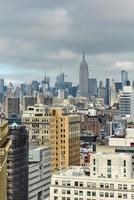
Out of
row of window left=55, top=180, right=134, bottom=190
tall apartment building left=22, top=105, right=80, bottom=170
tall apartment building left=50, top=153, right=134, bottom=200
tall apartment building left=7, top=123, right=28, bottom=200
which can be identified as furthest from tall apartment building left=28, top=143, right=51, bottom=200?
row of window left=55, top=180, right=134, bottom=190

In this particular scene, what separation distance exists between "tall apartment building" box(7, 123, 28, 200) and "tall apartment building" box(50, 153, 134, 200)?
31211mm

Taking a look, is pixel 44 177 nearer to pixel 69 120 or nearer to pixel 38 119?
pixel 69 120

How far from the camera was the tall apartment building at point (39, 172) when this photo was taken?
118312 millimetres

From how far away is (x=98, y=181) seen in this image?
72.1 meters

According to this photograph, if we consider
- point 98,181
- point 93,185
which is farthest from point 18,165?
point 98,181

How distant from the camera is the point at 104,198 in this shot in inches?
2815

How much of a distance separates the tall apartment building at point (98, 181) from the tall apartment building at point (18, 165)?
1229 inches

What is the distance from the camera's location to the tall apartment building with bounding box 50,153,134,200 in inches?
2815

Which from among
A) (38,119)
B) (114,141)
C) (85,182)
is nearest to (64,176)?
(85,182)

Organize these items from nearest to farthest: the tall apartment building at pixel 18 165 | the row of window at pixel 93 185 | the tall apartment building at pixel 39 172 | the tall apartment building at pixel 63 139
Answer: the row of window at pixel 93 185, the tall apartment building at pixel 18 165, the tall apartment building at pixel 39 172, the tall apartment building at pixel 63 139

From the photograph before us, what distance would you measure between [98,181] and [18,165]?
3967cm

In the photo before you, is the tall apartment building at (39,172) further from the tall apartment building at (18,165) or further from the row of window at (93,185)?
the row of window at (93,185)

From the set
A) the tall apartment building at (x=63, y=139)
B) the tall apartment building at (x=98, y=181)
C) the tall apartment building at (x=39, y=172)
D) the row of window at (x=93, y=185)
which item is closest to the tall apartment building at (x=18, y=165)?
the tall apartment building at (x=39, y=172)

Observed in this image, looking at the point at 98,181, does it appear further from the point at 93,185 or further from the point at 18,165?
the point at 18,165
